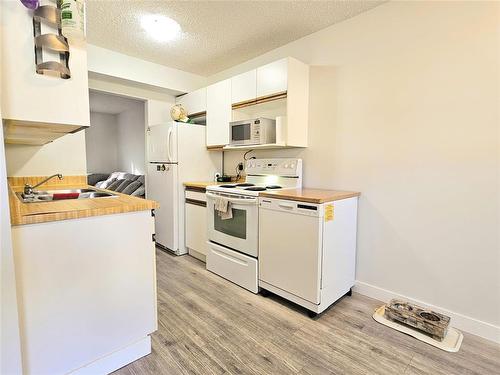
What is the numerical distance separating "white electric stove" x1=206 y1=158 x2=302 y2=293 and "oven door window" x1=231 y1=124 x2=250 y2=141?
12.3 inches

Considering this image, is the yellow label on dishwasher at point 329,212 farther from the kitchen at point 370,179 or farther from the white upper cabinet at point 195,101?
A: the white upper cabinet at point 195,101

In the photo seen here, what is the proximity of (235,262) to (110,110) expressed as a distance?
5.52 metres

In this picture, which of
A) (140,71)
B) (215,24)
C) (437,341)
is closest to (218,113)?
(215,24)

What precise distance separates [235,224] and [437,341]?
1.73 metres

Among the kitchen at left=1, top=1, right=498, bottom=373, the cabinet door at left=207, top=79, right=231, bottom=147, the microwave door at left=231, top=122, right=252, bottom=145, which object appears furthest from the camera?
the cabinet door at left=207, top=79, right=231, bottom=147

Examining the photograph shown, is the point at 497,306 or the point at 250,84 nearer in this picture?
the point at 497,306

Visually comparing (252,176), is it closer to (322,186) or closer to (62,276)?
(322,186)

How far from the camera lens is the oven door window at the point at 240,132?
2.77 m

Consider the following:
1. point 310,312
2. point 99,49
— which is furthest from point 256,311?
point 99,49

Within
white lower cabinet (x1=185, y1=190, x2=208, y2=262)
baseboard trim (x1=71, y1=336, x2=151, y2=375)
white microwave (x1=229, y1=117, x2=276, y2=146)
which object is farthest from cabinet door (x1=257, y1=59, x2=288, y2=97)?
baseboard trim (x1=71, y1=336, x2=151, y2=375)

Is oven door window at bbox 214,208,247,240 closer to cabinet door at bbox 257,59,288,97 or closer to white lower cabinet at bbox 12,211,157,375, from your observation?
white lower cabinet at bbox 12,211,157,375

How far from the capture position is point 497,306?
171 centimetres

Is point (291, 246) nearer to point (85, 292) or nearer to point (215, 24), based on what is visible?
point (85, 292)

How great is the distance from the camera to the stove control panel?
2650 mm
